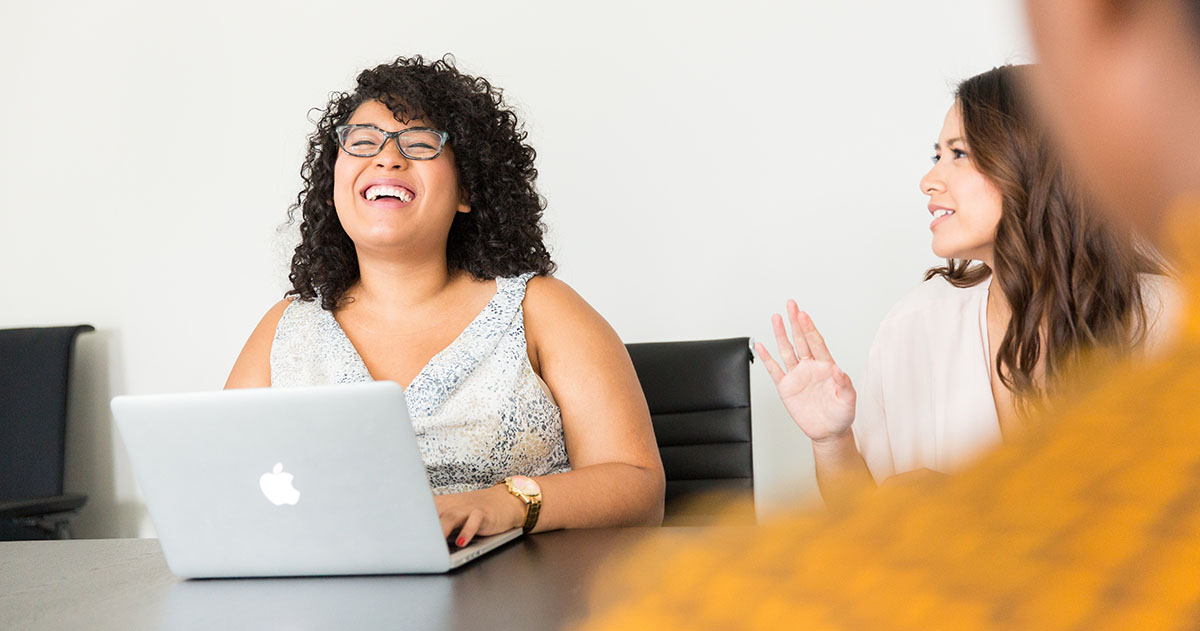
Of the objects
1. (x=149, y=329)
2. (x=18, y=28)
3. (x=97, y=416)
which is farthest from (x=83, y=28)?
(x=97, y=416)

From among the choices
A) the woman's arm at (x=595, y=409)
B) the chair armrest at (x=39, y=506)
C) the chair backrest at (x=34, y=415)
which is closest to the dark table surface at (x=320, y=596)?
the woman's arm at (x=595, y=409)

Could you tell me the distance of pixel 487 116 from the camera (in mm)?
1952

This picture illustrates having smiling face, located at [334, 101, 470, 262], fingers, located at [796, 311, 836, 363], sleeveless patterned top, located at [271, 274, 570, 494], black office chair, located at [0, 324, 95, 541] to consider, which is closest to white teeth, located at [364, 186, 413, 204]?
smiling face, located at [334, 101, 470, 262]

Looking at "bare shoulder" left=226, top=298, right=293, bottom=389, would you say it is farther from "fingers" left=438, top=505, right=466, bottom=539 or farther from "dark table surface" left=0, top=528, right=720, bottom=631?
"fingers" left=438, top=505, right=466, bottom=539

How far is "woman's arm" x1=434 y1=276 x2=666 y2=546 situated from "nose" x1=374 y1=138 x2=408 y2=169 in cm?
31

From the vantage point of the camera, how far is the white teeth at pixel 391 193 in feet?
5.95

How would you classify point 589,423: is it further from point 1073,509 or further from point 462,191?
point 1073,509

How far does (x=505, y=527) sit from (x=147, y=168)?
251cm

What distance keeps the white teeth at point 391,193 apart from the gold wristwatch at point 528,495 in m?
0.69

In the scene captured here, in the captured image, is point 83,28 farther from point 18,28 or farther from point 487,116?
point 487,116

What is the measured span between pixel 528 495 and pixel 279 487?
0.34 m

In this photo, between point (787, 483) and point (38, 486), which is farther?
point (38, 486)

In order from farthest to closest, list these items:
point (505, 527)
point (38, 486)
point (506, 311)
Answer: point (38, 486) → point (506, 311) → point (505, 527)

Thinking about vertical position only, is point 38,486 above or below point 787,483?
below
